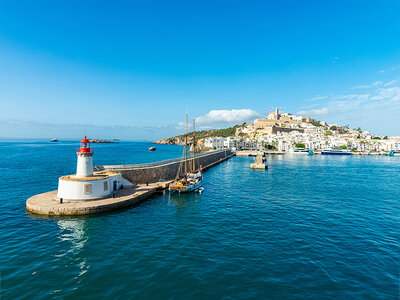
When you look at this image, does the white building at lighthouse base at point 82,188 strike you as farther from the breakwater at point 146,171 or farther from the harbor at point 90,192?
the breakwater at point 146,171

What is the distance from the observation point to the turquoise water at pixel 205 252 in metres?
9.78

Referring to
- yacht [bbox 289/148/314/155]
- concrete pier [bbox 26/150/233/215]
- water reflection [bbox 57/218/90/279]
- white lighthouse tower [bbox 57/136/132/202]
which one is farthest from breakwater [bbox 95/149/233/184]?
yacht [bbox 289/148/314/155]

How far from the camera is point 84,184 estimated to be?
2081cm

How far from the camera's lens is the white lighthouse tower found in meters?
20.5

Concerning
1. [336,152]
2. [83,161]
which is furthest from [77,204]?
[336,152]

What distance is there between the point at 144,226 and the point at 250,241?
8.64 m

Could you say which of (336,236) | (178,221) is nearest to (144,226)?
(178,221)

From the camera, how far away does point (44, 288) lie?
968cm

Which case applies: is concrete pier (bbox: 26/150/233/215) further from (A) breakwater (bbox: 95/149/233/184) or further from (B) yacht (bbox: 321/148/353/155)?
(B) yacht (bbox: 321/148/353/155)

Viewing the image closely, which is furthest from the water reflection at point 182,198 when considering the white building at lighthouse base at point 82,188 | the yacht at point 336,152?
the yacht at point 336,152

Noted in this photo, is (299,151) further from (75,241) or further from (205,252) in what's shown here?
(75,241)

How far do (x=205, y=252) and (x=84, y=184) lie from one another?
48.3 ft

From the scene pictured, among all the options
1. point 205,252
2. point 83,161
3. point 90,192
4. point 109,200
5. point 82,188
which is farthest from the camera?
point 83,161

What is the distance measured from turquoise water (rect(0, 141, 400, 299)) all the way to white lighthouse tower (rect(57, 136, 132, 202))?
3.13 m
